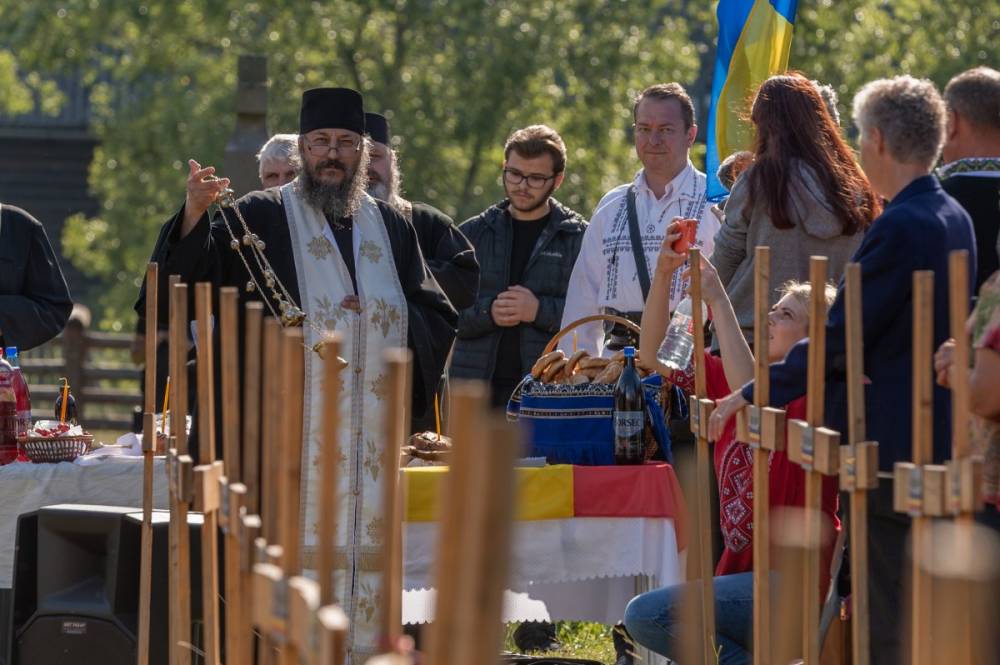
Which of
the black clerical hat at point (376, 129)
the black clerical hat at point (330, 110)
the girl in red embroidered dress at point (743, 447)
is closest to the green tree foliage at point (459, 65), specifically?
the black clerical hat at point (376, 129)

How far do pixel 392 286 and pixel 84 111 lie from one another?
19.0 metres

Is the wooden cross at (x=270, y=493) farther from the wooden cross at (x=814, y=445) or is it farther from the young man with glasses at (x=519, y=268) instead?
the young man with glasses at (x=519, y=268)

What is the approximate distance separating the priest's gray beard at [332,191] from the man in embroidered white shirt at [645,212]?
1.00 m

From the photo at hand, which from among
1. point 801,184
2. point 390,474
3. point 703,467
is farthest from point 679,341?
point 390,474

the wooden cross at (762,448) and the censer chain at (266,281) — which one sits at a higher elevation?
the censer chain at (266,281)

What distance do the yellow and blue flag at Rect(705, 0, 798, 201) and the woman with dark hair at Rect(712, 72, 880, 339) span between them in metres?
1.19

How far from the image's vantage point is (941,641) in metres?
3.07

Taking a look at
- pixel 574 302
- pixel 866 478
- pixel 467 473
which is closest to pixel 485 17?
pixel 574 302

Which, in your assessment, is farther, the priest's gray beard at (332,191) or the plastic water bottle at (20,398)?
the priest's gray beard at (332,191)

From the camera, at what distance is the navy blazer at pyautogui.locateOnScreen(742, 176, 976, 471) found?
3.54 metres

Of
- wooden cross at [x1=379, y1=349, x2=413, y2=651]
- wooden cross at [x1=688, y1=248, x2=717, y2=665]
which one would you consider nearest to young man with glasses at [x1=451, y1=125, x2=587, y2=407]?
wooden cross at [x1=688, y1=248, x2=717, y2=665]

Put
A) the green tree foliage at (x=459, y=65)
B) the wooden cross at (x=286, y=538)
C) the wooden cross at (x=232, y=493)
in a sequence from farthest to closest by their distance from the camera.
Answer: the green tree foliage at (x=459, y=65) → the wooden cross at (x=232, y=493) → the wooden cross at (x=286, y=538)

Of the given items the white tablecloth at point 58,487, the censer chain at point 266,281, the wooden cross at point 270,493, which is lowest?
the white tablecloth at point 58,487

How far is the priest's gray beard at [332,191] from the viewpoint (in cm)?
547
